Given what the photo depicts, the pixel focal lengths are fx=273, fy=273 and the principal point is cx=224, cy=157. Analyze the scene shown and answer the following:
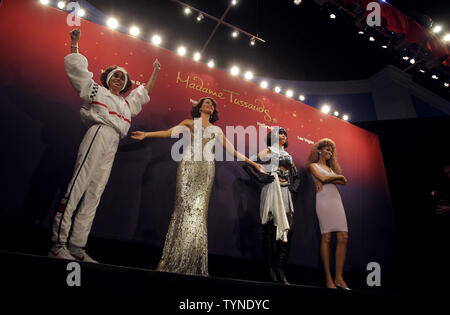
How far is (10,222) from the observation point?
2883mm

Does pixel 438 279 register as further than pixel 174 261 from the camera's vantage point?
Yes

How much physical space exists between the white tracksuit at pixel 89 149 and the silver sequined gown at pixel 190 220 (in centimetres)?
79

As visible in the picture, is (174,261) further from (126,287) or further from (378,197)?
(378,197)

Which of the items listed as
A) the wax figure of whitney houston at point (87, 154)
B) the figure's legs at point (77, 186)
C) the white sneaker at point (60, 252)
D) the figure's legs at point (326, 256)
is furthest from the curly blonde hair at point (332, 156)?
the white sneaker at point (60, 252)

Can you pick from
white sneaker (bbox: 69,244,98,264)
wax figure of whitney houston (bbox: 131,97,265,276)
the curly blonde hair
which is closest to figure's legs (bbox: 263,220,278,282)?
wax figure of whitney houston (bbox: 131,97,265,276)

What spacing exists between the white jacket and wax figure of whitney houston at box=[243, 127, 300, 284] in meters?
1.73

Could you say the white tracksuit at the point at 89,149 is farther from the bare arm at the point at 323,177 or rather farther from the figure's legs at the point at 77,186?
the bare arm at the point at 323,177

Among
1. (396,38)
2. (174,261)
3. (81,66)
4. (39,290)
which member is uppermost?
(396,38)

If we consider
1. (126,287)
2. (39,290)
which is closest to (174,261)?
(126,287)

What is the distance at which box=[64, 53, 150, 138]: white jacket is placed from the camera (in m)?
2.69

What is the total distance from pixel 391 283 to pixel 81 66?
5.92 meters

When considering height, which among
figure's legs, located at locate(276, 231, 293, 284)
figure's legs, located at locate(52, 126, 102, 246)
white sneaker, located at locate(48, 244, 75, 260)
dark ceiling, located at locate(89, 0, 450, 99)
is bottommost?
white sneaker, located at locate(48, 244, 75, 260)

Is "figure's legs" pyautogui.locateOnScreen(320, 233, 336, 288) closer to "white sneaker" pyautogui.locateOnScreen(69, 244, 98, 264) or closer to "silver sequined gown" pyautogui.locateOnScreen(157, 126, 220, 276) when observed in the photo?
"silver sequined gown" pyautogui.locateOnScreen(157, 126, 220, 276)

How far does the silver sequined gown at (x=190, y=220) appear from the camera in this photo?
9.30 ft
